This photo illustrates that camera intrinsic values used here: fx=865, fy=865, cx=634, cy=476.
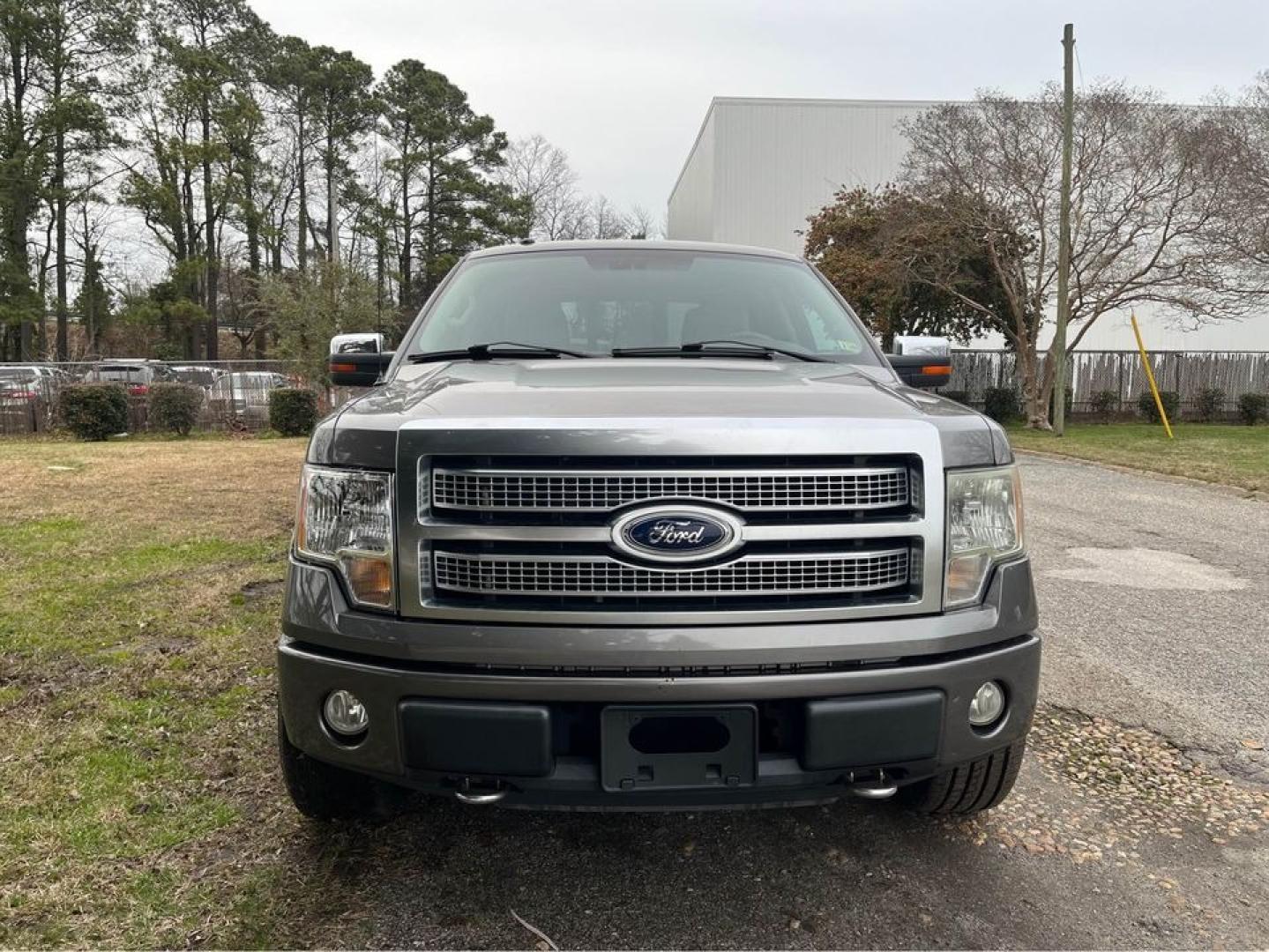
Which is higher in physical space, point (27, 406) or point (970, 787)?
point (27, 406)

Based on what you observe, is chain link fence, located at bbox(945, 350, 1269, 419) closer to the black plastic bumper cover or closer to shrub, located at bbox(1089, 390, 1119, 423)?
shrub, located at bbox(1089, 390, 1119, 423)

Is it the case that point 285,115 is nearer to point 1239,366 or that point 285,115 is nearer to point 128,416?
point 128,416

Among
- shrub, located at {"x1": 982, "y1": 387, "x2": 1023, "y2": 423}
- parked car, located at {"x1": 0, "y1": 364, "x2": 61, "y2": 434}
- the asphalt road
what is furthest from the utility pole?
parked car, located at {"x1": 0, "y1": 364, "x2": 61, "y2": 434}

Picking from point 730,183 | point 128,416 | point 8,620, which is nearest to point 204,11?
point 730,183

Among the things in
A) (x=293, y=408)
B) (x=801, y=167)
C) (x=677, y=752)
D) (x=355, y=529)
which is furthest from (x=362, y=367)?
(x=801, y=167)

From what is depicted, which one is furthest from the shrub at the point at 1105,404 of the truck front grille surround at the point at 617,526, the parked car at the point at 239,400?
the truck front grille surround at the point at 617,526

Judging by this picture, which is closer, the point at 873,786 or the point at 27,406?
the point at 873,786

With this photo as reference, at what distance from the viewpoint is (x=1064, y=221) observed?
17734 mm

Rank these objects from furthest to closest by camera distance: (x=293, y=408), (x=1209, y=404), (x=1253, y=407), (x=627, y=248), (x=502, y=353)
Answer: (x=1209, y=404), (x=1253, y=407), (x=293, y=408), (x=627, y=248), (x=502, y=353)

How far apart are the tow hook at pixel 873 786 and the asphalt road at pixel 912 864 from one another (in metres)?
0.37

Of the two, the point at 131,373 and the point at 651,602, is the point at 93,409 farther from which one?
the point at 651,602

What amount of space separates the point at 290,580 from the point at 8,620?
132 inches

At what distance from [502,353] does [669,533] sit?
1272mm

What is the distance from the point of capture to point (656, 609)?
6.28 ft
